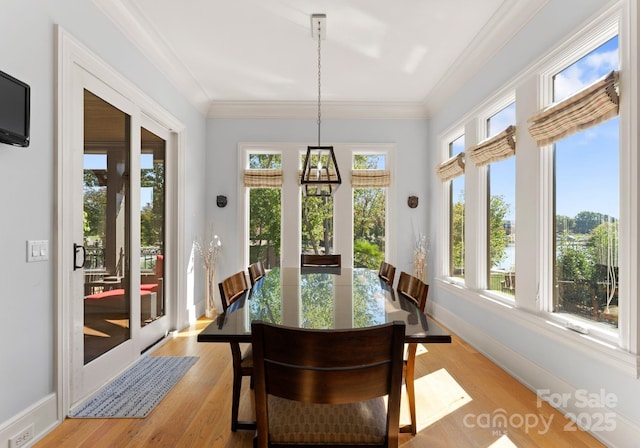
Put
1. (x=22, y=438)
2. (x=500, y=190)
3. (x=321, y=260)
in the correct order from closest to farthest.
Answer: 1. (x=22, y=438)
2. (x=500, y=190)
3. (x=321, y=260)

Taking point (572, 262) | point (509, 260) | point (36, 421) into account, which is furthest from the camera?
point (509, 260)

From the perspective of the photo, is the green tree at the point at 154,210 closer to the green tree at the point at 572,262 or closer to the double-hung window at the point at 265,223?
the double-hung window at the point at 265,223

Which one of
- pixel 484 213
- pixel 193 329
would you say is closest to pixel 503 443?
pixel 484 213

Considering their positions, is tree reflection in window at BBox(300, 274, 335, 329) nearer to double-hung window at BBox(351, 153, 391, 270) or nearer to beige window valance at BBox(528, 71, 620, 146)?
beige window valance at BBox(528, 71, 620, 146)

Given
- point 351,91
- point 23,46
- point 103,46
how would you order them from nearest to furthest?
1. point 23,46
2. point 103,46
3. point 351,91

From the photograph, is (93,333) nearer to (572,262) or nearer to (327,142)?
(572,262)

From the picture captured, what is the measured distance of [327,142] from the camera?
17.6 ft

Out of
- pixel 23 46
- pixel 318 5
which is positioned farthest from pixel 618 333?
pixel 23 46

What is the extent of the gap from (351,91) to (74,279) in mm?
3773

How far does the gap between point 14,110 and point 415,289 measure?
239cm

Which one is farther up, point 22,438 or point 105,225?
point 105,225

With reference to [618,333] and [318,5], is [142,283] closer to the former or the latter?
[318,5]

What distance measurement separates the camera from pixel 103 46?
276 centimetres

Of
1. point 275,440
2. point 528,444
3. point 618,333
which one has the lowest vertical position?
point 528,444
